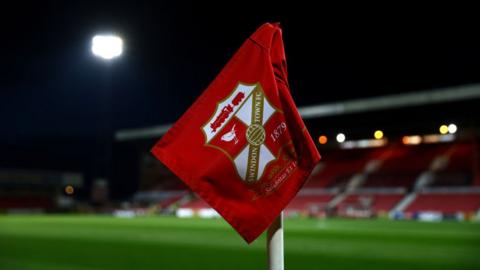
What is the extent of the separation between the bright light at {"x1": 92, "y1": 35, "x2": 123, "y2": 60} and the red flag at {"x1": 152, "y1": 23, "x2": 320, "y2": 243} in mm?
21487

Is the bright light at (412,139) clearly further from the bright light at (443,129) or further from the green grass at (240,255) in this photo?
the green grass at (240,255)

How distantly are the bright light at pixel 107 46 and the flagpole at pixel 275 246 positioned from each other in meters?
21.6

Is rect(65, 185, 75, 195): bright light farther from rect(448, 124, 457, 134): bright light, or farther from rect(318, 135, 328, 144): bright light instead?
rect(448, 124, 457, 134): bright light

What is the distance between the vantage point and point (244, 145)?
6.61ft

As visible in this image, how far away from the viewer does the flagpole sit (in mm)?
2043

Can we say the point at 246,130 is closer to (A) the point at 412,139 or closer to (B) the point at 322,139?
(A) the point at 412,139

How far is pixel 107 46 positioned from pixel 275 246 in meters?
22.4

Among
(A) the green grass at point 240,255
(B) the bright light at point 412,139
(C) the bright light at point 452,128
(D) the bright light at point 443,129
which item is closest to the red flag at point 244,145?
(A) the green grass at point 240,255

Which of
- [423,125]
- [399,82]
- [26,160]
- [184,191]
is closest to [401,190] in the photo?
[423,125]

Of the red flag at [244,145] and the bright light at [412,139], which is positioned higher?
the bright light at [412,139]

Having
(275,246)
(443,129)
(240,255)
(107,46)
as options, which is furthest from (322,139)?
(275,246)

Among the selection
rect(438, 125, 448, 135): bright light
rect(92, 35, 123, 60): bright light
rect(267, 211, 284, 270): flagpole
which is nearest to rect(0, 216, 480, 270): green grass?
rect(267, 211, 284, 270): flagpole

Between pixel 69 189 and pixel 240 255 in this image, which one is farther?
pixel 69 189

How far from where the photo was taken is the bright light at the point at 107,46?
2275 centimetres
